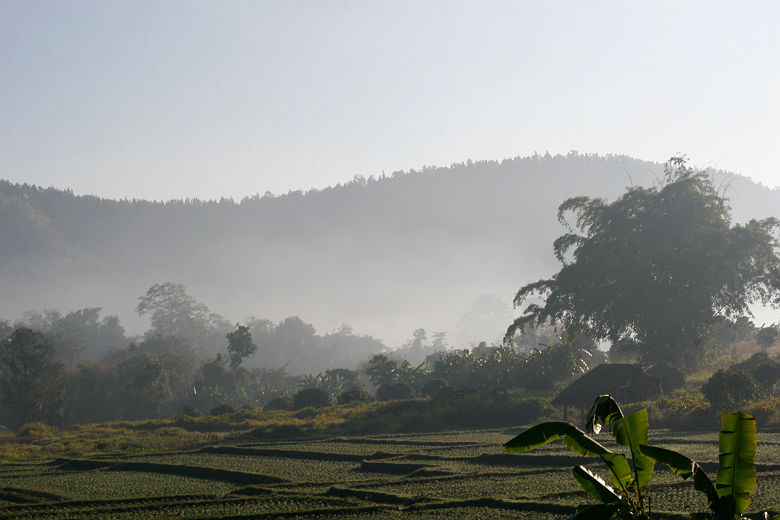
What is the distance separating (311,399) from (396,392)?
210 inches

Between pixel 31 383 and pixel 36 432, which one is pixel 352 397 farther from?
pixel 31 383

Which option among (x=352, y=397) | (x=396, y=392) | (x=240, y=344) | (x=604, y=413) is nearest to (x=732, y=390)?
(x=396, y=392)

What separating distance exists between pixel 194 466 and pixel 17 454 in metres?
12.7

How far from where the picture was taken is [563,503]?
38.9ft

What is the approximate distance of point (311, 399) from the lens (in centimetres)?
4406

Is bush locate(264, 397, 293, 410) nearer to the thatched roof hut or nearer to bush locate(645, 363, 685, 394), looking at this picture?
Result: the thatched roof hut

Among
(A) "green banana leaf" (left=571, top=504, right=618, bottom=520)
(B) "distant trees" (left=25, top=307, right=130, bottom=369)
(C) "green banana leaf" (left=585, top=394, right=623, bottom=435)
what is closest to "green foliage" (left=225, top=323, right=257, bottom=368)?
(B) "distant trees" (left=25, top=307, right=130, bottom=369)

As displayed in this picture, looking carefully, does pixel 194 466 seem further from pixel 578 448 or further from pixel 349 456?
pixel 578 448

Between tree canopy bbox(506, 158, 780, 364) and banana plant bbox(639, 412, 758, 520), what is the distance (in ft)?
112

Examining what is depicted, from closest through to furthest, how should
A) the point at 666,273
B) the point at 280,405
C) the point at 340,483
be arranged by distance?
the point at 340,483, the point at 666,273, the point at 280,405

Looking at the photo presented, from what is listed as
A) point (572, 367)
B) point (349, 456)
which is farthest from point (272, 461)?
point (572, 367)

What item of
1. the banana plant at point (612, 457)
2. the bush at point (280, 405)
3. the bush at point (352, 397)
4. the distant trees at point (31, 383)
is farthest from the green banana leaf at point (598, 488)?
the distant trees at point (31, 383)

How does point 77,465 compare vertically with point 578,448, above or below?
below

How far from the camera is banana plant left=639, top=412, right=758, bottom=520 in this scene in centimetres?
509
